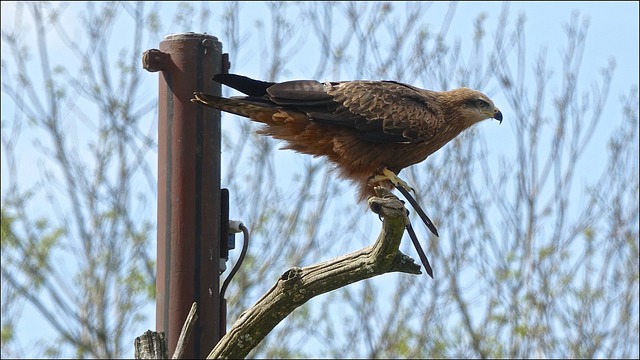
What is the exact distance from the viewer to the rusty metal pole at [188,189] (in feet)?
17.9

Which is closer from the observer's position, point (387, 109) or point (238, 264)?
point (238, 264)

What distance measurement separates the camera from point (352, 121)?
20.2 feet

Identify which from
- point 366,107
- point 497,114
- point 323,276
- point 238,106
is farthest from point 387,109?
point 323,276

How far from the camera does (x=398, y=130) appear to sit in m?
6.29

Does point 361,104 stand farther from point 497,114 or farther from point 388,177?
point 497,114

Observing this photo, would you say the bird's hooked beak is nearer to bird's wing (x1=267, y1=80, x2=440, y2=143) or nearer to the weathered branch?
bird's wing (x1=267, y1=80, x2=440, y2=143)

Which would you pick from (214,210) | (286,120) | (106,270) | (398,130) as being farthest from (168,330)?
(106,270)

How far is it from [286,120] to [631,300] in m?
8.79

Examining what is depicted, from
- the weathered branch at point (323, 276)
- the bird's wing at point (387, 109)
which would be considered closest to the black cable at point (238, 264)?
the weathered branch at point (323, 276)

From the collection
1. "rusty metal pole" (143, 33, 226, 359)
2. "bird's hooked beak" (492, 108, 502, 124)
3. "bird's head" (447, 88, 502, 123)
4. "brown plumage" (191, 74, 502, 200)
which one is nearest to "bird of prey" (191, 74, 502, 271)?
"brown plumage" (191, 74, 502, 200)

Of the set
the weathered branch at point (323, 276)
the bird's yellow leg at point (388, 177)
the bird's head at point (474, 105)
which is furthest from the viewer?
the bird's head at point (474, 105)

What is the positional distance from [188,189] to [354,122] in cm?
100

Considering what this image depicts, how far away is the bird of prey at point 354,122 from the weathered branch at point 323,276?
1.10m

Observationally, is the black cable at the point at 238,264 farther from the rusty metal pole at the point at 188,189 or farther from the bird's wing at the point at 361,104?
the bird's wing at the point at 361,104
